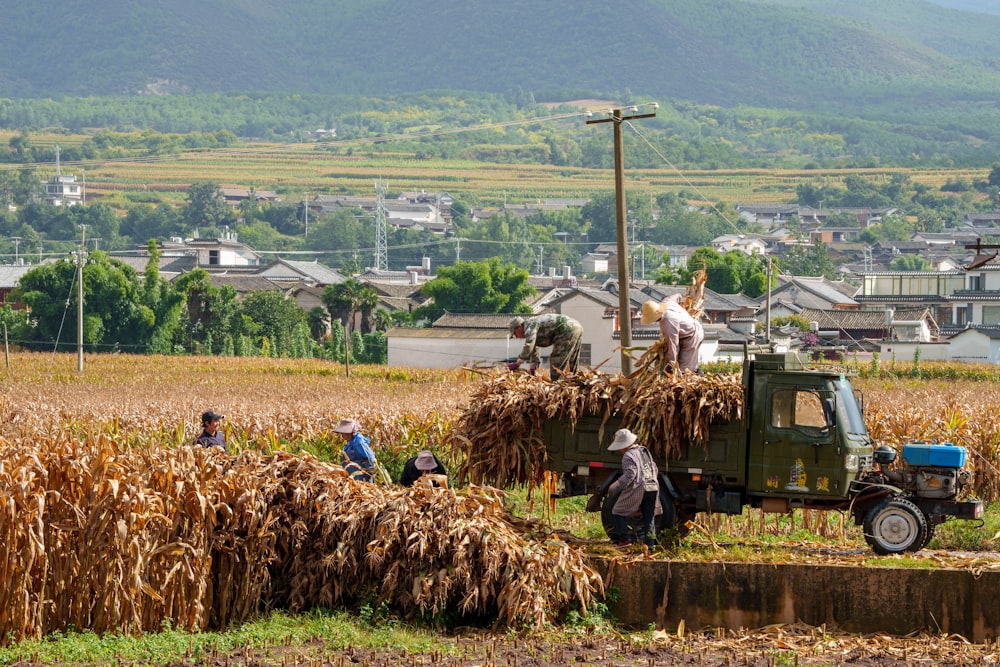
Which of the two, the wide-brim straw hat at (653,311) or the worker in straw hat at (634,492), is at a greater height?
the wide-brim straw hat at (653,311)

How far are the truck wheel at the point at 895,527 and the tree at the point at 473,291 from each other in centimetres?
7714

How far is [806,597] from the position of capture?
1498cm

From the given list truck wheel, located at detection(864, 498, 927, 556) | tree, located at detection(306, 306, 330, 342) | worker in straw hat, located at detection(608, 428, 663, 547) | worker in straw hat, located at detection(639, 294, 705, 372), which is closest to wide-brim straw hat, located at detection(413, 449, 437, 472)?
worker in straw hat, located at detection(608, 428, 663, 547)

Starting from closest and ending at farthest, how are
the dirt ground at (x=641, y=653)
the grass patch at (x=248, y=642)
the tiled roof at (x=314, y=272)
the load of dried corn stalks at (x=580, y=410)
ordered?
the grass patch at (x=248, y=642)
the dirt ground at (x=641, y=653)
the load of dried corn stalks at (x=580, y=410)
the tiled roof at (x=314, y=272)

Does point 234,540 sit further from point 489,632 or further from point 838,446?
point 838,446

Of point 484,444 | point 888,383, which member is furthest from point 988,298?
point 484,444

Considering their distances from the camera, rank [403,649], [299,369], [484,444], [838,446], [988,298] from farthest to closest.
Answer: [988,298] → [299,369] → [484,444] → [838,446] → [403,649]

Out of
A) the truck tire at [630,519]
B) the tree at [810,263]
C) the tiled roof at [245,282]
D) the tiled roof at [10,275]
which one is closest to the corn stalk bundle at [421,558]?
the truck tire at [630,519]

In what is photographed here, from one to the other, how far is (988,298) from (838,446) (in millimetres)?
75817

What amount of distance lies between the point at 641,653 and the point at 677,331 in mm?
4088

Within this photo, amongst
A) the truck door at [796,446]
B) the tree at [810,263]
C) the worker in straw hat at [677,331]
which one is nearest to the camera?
the truck door at [796,446]

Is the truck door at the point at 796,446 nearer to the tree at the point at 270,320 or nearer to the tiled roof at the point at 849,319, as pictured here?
the tiled roof at the point at 849,319

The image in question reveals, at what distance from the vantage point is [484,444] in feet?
57.4

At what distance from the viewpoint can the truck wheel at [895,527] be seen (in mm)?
15742
